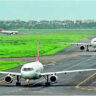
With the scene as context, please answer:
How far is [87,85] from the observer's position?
2451 inches

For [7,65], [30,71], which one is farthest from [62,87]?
[7,65]

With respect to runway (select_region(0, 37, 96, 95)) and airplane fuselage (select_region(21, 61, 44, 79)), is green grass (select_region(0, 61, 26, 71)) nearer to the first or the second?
runway (select_region(0, 37, 96, 95))

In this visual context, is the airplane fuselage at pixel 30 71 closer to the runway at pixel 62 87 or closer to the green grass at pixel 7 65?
the runway at pixel 62 87

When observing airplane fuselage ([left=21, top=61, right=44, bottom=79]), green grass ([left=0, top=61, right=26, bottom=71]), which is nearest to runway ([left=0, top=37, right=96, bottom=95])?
airplane fuselage ([left=21, top=61, right=44, bottom=79])

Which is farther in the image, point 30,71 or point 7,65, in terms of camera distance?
point 7,65

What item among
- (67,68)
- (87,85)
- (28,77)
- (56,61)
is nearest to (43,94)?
(28,77)

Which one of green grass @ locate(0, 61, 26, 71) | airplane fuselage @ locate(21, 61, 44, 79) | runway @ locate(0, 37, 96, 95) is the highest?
airplane fuselage @ locate(21, 61, 44, 79)

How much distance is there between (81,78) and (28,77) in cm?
1340

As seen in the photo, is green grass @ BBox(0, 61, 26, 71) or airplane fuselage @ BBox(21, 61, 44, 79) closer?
airplane fuselage @ BBox(21, 61, 44, 79)

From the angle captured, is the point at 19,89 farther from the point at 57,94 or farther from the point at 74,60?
the point at 74,60

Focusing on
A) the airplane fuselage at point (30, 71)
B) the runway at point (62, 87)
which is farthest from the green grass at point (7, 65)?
the airplane fuselage at point (30, 71)

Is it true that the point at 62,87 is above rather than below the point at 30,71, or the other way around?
below

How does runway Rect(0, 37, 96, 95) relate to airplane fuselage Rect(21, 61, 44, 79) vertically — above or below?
below

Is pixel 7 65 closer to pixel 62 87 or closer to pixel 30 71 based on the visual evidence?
pixel 30 71
